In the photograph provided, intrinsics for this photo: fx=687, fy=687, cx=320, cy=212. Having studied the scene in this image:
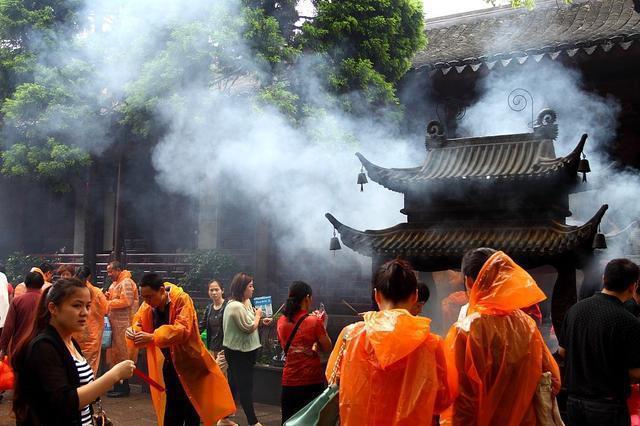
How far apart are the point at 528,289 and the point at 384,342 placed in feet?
2.59

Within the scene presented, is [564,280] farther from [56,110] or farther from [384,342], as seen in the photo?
[56,110]

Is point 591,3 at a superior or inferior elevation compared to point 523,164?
superior

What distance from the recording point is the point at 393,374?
3.42m

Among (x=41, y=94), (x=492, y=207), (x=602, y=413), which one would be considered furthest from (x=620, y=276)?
(x=41, y=94)

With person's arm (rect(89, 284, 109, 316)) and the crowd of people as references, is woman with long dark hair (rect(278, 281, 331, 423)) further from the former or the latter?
person's arm (rect(89, 284, 109, 316))

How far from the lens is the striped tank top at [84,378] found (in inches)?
124

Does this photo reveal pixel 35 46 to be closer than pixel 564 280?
No

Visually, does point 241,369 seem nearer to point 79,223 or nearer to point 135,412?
point 135,412

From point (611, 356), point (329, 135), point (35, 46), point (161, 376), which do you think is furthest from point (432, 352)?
point (35, 46)

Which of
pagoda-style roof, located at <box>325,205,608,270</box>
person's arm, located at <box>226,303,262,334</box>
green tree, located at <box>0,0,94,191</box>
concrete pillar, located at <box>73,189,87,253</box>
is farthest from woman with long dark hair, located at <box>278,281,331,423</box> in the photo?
concrete pillar, located at <box>73,189,87,253</box>

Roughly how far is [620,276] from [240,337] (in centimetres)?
408

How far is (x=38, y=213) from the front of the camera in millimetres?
A: 16031

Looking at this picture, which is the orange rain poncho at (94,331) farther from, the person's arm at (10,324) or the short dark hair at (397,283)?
the short dark hair at (397,283)

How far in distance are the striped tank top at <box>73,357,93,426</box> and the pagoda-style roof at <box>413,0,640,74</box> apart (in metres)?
7.22
